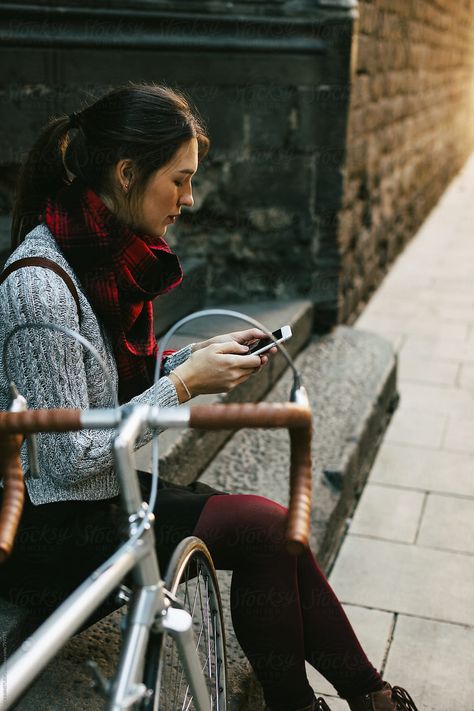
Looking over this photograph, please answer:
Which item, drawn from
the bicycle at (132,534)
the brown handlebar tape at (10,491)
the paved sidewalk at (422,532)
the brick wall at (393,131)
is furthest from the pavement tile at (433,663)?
the brick wall at (393,131)

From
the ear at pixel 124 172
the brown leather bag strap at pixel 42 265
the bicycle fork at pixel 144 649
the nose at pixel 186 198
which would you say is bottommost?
the bicycle fork at pixel 144 649

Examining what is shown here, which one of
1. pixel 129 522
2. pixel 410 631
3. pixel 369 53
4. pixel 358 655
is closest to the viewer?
pixel 129 522

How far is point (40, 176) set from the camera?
6.55 ft

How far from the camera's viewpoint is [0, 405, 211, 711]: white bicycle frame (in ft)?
3.23

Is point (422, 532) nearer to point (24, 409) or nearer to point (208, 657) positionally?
point (208, 657)

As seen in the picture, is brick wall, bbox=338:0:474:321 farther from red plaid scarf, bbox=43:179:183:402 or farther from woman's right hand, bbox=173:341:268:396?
woman's right hand, bbox=173:341:268:396

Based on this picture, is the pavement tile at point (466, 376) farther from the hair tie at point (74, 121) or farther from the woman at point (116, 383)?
the hair tie at point (74, 121)

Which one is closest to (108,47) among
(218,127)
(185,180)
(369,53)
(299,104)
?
(218,127)

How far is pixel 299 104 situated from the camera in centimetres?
455

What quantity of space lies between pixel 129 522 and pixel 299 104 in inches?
145

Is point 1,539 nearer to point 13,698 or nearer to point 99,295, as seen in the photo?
point 13,698

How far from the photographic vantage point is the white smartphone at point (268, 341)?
1847 millimetres

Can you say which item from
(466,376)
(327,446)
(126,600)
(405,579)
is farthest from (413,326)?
(126,600)

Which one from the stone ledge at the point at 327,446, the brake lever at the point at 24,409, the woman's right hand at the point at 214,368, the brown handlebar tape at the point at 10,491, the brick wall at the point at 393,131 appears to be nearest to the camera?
the brown handlebar tape at the point at 10,491
